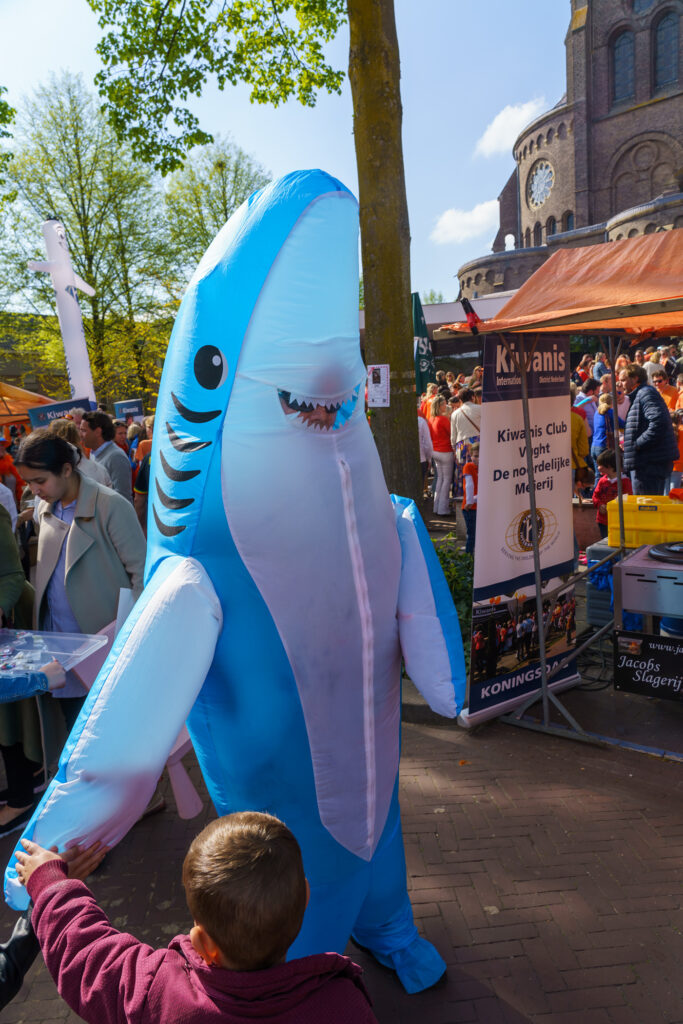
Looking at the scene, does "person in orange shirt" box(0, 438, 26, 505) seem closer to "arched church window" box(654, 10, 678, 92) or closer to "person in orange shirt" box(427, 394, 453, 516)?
"person in orange shirt" box(427, 394, 453, 516)

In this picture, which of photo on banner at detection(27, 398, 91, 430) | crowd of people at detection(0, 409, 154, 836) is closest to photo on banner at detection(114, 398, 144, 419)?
photo on banner at detection(27, 398, 91, 430)

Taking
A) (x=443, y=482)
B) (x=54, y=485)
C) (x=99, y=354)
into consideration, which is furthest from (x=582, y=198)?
(x=54, y=485)

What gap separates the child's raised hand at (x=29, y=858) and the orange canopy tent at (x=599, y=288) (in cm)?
298

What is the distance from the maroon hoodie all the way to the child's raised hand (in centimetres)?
9

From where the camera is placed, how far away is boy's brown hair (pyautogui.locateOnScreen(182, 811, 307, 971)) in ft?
3.91

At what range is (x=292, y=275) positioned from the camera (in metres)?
1.83

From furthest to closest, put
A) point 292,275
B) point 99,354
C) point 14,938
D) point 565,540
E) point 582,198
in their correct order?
point 582,198, point 99,354, point 565,540, point 292,275, point 14,938

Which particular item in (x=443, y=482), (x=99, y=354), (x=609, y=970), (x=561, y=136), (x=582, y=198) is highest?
(x=561, y=136)

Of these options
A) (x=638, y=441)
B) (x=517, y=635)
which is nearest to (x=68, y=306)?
(x=638, y=441)

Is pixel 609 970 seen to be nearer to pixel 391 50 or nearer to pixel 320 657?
pixel 320 657

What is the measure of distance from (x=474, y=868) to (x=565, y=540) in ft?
7.46

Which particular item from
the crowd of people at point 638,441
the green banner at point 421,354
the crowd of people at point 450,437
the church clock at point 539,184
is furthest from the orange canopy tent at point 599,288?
the church clock at point 539,184

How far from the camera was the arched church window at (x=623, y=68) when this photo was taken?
121 feet

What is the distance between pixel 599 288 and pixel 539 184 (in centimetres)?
4486
